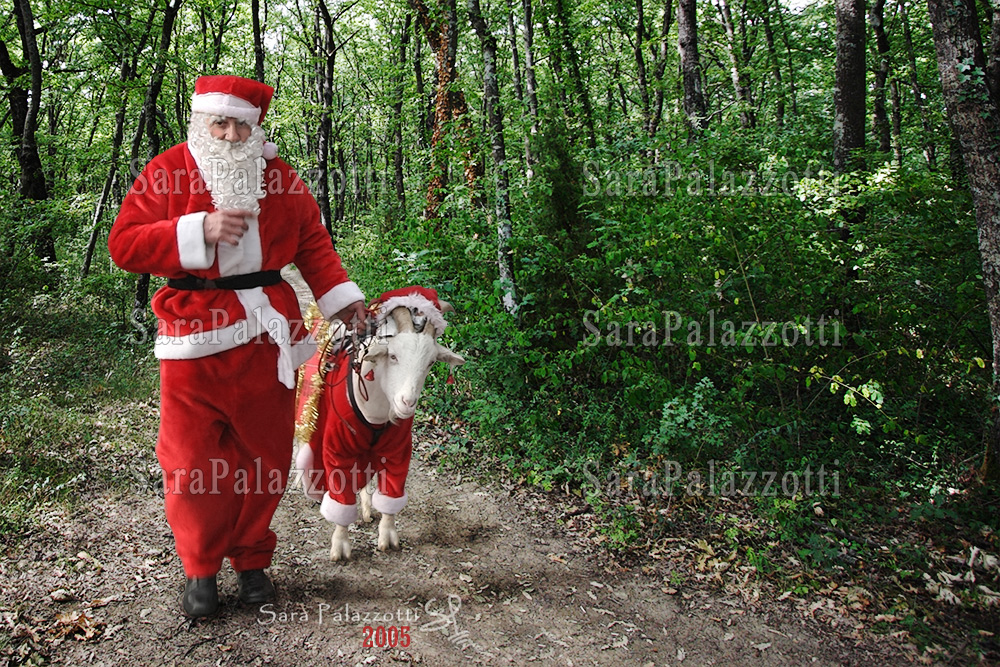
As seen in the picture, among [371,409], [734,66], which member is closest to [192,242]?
[371,409]

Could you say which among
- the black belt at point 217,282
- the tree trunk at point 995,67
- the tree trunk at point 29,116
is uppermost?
the tree trunk at point 29,116

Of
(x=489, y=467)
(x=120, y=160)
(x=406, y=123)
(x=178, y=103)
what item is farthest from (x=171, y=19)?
(x=406, y=123)

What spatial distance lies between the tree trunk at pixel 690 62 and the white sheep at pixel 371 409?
6.14 metres

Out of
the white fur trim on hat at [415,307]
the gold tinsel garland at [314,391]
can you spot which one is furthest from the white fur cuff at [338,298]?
the gold tinsel garland at [314,391]

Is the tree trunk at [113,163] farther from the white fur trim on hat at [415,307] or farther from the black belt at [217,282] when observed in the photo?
the white fur trim on hat at [415,307]

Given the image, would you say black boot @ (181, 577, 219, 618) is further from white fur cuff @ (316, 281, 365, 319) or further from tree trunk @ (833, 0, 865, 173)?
tree trunk @ (833, 0, 865, 173)

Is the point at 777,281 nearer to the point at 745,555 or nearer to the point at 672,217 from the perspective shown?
the point at 672,217

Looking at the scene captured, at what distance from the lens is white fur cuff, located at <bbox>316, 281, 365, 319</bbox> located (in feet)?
11.0

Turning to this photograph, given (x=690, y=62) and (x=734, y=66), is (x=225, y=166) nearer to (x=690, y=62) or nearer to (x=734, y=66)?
(x=690, y=62)

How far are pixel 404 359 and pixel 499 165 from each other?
3.77 meters

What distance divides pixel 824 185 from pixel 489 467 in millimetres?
3547

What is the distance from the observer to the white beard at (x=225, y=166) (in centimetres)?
288

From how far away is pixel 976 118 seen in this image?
12.9 feet

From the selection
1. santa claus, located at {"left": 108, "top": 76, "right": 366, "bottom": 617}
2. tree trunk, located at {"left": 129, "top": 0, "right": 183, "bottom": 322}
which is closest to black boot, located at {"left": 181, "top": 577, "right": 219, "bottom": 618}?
santa claus, located at {"left": 108, "top": 76, "right": 366, "bottom": 617}
